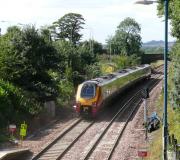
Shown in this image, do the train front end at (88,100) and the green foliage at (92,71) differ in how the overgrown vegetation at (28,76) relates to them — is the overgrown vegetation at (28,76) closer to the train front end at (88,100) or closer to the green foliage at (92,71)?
the train front end at (88,100)

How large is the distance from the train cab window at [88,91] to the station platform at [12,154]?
11519mm

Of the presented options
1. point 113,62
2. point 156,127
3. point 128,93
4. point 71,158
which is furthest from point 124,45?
point 71,158

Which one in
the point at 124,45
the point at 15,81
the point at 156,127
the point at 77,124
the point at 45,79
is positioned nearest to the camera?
the point at 156,127

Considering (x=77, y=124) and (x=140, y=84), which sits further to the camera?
(x=140, y=84)

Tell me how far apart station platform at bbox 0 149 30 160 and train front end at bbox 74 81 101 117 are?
10.9 meters

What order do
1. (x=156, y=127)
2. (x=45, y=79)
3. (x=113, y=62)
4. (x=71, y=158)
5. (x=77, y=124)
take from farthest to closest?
(x=113, y=62)
(x=45, y=79)
(x=77, y=124)
(x=156, y=127)
(x=71, y=158)

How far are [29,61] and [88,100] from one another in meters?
6.03

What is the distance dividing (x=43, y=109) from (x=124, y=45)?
222ft

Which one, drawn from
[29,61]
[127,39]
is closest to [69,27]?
[127,39]

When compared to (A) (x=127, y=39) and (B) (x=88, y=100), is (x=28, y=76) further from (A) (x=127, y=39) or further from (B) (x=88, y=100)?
(A) (x=127, y=39)

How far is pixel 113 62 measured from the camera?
8500 centimetres

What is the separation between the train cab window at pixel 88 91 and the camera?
1420 inches

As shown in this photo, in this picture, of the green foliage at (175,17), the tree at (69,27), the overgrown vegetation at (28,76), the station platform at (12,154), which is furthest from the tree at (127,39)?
the station platform at (12,154)

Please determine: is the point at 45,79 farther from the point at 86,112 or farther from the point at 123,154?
the point at 123,154
